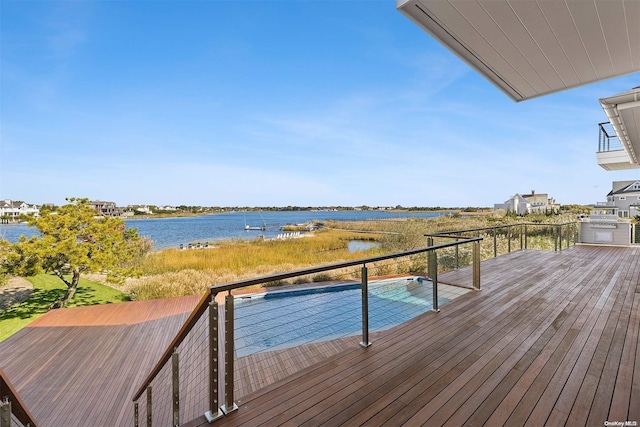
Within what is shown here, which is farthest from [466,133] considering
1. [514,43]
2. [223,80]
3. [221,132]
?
[514,43]

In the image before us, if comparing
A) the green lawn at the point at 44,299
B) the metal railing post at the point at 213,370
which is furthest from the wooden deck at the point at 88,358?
the metal railing post at the point at 213,370

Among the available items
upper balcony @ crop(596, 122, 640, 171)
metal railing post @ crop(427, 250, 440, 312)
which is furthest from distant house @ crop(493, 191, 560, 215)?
metal railing post @ crop(427, 250, 440, 312)

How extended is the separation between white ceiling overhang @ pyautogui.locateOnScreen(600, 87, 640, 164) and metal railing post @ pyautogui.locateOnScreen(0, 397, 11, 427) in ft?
21.6

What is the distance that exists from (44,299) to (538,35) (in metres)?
11.2

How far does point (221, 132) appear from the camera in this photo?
20.9 m

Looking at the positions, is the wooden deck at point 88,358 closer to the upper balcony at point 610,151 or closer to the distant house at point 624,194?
the upper balcony at point 610,151

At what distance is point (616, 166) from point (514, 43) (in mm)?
9486

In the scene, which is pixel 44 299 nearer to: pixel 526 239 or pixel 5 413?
pixel 5 413

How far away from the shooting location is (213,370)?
1705 mm

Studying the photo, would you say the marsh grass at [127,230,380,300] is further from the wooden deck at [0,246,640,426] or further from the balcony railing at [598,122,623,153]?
the balcony railing at [598,122,623,153]

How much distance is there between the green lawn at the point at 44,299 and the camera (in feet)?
20.8

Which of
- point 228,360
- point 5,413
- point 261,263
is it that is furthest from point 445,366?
point 261,263

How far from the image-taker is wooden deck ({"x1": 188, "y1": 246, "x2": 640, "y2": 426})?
5.55 feet

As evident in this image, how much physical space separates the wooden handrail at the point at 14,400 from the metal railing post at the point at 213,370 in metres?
0.76
